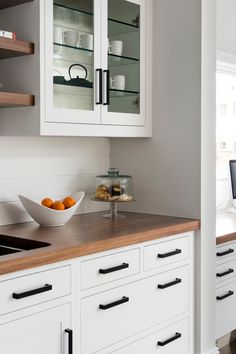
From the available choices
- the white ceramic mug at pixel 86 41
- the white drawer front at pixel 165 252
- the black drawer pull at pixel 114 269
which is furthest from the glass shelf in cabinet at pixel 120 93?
the black drawer pull at pixel 114 269

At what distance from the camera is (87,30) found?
261 cm

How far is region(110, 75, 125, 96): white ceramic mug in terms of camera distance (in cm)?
277

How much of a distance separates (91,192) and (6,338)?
140 centimetres

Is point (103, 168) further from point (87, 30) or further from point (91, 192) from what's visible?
point (87, 30)

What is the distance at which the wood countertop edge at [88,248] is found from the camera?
1.87 metres

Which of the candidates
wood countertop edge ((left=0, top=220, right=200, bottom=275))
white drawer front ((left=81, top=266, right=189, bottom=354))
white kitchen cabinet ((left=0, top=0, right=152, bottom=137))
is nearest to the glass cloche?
white kitchen cabinet ((left=0, top=0, right=152, bottom=137))

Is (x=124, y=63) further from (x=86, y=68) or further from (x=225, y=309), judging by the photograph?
(x=225, y=309)

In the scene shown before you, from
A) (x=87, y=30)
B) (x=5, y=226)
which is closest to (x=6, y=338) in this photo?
(x=5, y=226)

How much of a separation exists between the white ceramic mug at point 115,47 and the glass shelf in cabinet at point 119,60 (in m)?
0.02

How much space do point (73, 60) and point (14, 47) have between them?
354 millimetres

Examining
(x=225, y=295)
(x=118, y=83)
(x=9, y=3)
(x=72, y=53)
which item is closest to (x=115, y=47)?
(x=118, y=83)

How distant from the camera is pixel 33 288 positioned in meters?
1.94

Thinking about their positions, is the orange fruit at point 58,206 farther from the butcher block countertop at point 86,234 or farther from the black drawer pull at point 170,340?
the black drawer pull at point 170,340

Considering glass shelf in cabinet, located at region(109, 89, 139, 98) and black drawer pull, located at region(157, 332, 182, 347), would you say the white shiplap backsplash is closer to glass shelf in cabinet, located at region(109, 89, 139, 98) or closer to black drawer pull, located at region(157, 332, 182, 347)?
glass shelf in cabinet, located at region(109, 89, 139, 98)
